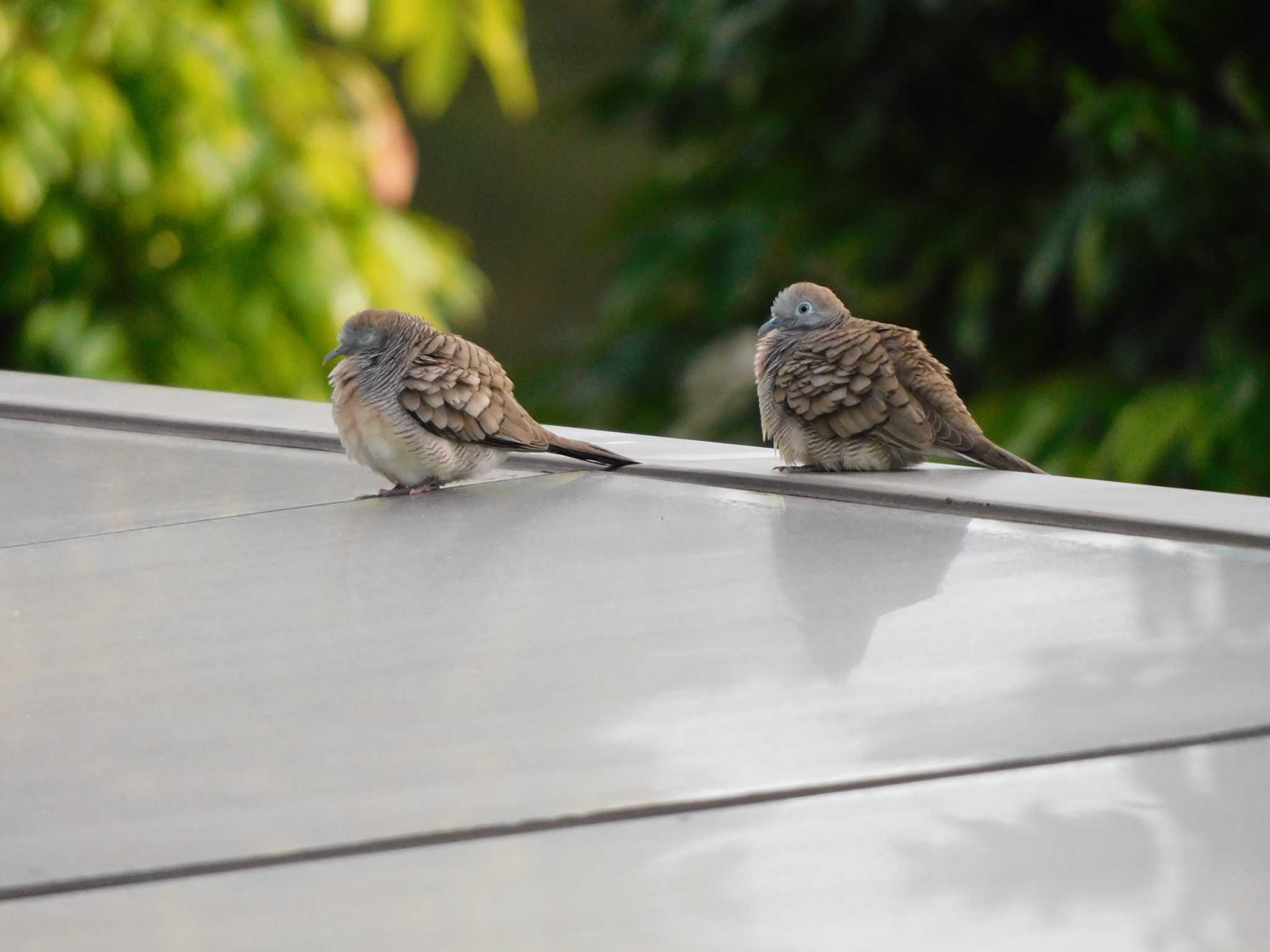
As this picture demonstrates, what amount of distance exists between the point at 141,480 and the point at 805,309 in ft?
3.06

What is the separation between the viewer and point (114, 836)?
1.20 metres

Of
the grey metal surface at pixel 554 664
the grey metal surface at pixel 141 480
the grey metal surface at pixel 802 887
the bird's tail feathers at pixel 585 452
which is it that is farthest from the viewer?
the bird's tail feathers at pixel 585 452

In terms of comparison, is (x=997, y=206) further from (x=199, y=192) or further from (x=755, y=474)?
(x=755, y=474)

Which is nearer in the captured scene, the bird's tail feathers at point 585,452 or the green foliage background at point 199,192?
the bird's tail feathers at point 585,452

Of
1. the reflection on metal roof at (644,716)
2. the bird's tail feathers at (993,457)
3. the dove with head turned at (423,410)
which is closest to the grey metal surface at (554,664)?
the reflection on metal roof at (644,716)

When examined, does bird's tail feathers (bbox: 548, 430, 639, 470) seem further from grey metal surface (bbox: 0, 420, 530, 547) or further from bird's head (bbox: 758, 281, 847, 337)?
bird's head (bbox: 758, 281, 847, 337)

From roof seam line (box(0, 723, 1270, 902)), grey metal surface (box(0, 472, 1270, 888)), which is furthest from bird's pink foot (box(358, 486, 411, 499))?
roof seam line (box(0, 723, 1270, 902))

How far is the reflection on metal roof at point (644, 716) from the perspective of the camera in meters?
1.08

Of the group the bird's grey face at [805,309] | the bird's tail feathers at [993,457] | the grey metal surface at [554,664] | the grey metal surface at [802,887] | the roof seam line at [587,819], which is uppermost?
the bird's grey face at [805,309]

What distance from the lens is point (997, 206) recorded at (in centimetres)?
497

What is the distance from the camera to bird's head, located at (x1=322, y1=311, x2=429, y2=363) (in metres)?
2.24

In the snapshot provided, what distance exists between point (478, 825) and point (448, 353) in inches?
44.4

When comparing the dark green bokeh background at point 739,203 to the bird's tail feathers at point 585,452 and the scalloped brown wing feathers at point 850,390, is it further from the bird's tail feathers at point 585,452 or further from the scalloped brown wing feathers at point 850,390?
the bird's tail feathers at point 585,452

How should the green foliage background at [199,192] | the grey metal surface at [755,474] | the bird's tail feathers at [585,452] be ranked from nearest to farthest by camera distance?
1. the grey metal surface at [755,474]
2. the bird's tail feathers at [585,452]
3. the green foliage background at [199,192]
